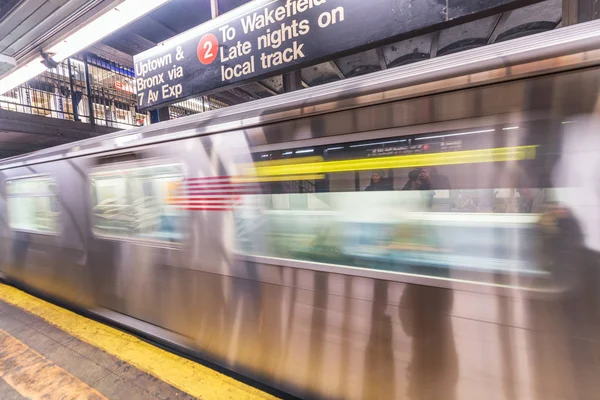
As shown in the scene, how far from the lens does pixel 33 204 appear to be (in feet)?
13.3

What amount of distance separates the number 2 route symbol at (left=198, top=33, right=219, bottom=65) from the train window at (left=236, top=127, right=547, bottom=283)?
4.85 feet

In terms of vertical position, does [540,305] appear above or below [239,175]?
below

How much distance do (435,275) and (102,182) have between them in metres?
3.31

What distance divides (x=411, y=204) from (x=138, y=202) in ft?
8.20

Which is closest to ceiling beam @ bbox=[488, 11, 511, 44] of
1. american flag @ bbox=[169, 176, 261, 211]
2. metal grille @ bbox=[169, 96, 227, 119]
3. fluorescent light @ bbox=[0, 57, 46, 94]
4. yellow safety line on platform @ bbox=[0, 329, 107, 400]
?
american flag @ bbox=[169, 176, 261, 211]

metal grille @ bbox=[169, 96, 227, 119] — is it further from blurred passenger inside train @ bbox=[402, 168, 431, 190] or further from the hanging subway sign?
blurred passenger inside train @ bbox=[402, 168, 431, 190]

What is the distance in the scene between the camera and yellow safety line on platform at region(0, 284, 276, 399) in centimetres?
218

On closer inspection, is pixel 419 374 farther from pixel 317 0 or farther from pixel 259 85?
pixel 259 85

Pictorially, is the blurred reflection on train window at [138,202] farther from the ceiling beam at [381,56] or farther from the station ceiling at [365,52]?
the ceiling beam at [381,56]

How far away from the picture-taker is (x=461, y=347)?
1.39 meters

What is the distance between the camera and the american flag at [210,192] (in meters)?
2.09

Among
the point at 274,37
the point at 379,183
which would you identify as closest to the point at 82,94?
the point at 274,37

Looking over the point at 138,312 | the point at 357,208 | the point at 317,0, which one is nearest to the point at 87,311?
the point at 138,312

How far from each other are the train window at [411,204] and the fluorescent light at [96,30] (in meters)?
1.77
